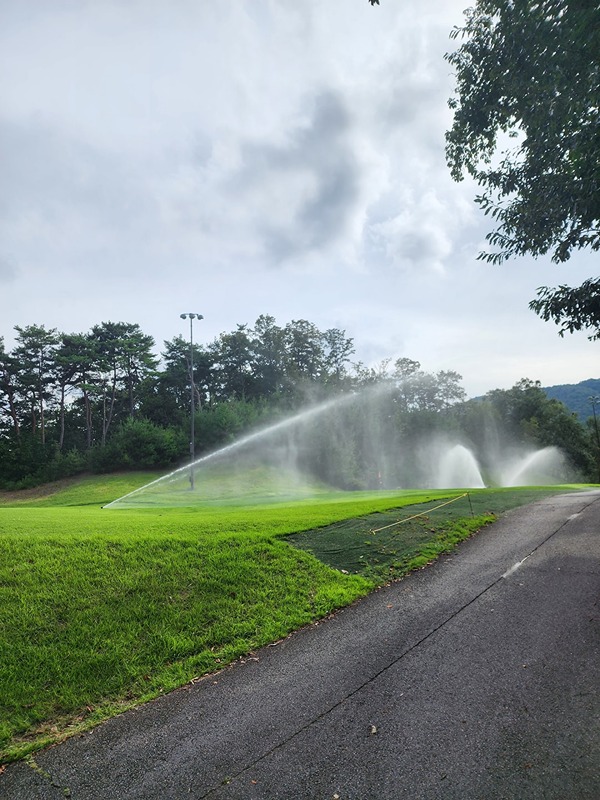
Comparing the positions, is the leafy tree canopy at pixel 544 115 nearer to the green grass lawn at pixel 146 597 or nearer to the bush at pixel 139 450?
the green grass lawn at pixel 146 597

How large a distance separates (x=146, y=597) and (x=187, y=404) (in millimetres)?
62908

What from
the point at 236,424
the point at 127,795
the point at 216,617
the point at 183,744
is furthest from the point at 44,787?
the point at 236,424

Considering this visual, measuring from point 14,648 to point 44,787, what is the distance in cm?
222

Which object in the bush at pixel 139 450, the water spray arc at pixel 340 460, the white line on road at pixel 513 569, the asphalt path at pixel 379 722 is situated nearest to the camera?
the asphalt path at pixel 379 722

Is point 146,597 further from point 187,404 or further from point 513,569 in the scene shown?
point 187,404

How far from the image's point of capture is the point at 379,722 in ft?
13.2

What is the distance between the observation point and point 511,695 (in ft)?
14.1

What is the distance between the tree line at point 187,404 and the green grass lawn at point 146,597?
3765 cm

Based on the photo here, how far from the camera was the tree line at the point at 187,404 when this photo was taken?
4803 centimetres

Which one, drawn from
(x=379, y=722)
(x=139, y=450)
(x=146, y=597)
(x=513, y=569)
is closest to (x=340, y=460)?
(x=139, y=450)

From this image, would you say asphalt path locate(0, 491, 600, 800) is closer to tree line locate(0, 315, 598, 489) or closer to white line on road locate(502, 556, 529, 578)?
white line on road locate(502, 556, 529, 578)

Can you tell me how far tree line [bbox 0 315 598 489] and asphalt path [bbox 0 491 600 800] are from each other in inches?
1632

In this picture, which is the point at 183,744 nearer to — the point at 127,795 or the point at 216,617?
the point at 127,795

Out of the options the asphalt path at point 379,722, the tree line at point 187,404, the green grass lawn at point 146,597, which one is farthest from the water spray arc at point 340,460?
the asphalt path at point 379,722
